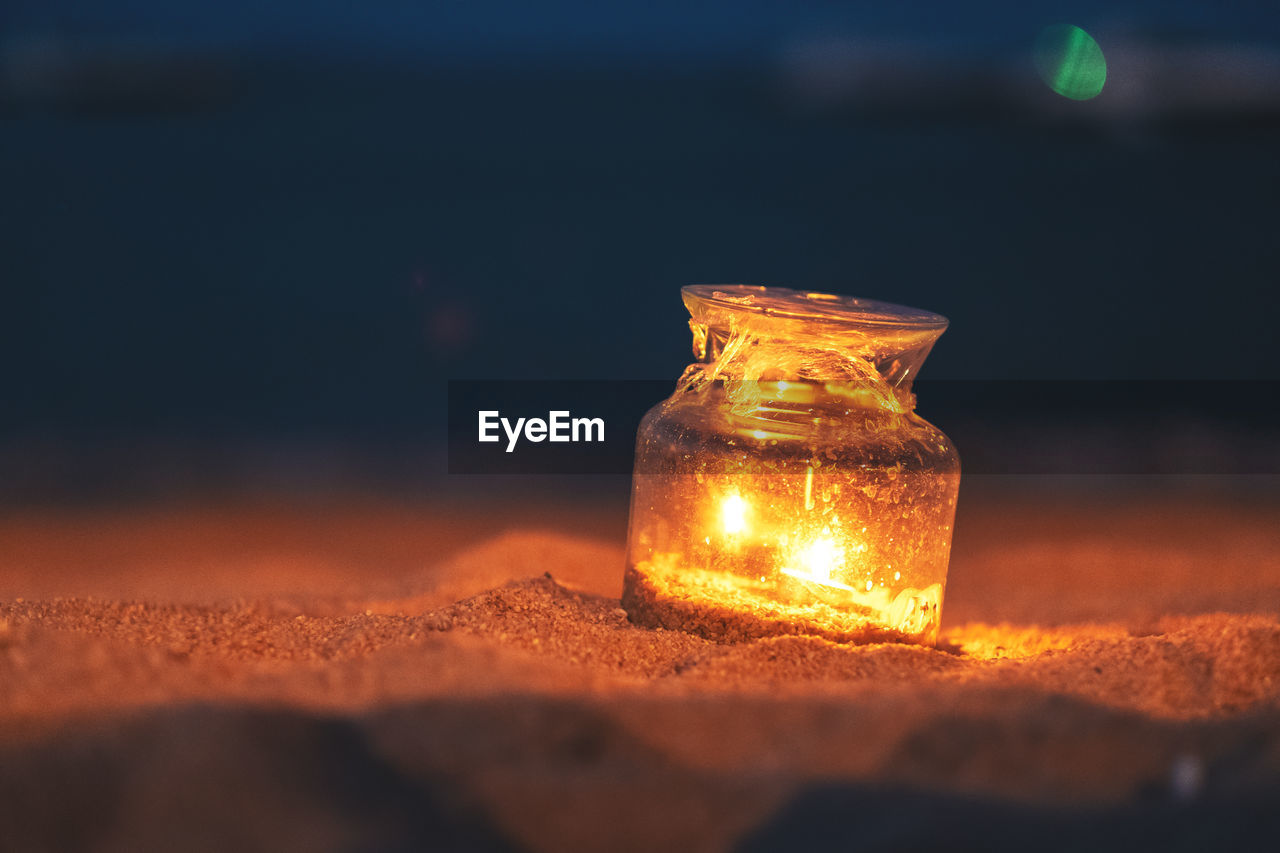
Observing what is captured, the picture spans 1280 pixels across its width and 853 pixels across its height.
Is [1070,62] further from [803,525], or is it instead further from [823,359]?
[803,525]

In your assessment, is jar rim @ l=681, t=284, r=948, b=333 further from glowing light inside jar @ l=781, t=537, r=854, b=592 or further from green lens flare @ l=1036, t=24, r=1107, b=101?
green lens flare @ l=1036, t=24, r=1107, b=101

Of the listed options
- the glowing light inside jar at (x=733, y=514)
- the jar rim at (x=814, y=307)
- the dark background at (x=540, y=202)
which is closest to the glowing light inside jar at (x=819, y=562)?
the glowing light inside jar at (x=733, y=514)

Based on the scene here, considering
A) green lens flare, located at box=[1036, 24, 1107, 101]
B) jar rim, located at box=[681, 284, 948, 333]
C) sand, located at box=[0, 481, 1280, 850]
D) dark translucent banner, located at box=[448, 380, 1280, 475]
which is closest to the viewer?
sand, located at box=[0, 481, 1280, 850]

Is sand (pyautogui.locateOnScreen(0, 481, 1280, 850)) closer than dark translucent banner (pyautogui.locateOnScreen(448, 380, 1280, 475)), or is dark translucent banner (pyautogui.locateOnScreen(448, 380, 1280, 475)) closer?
sand (pyautogui.locateOnScreen(0, 481, 1280, 850))

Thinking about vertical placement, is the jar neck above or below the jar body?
above

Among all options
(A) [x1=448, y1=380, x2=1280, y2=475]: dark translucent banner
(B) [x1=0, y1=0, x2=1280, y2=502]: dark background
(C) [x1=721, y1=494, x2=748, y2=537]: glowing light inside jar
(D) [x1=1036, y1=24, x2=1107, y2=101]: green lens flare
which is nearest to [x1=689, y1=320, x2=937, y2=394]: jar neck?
(C) [x1=721, y1=494, x2=748, y2=537]: glowing light inside jar

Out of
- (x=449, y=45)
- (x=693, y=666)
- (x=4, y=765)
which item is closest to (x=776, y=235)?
(x=449, y=45)
